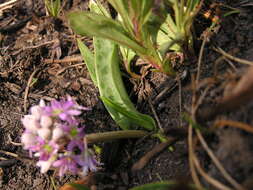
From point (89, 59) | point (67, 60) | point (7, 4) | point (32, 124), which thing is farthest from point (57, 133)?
point (7, 4)

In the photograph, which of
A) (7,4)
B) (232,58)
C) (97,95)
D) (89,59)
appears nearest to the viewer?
(232,58)

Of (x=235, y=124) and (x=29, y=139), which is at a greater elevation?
(x=29, y=139)

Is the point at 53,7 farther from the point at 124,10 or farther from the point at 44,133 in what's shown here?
the point at 44,133

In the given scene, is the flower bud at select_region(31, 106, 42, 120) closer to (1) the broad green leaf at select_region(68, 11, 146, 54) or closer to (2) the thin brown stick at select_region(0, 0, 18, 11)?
(1) the broad green leaf at select_region(68, 11, 146, 54)

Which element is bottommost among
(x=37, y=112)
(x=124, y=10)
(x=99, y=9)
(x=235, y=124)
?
(x=235, y=124)

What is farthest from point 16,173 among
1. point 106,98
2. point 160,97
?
point 160,97

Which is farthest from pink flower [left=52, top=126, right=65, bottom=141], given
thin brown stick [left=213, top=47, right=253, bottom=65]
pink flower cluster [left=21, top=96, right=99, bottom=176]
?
thin brown stick [left=213, top=47, right=253, bottom=65]
